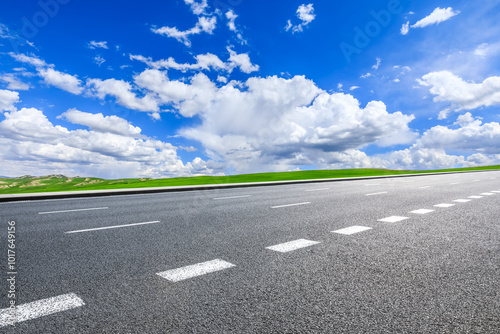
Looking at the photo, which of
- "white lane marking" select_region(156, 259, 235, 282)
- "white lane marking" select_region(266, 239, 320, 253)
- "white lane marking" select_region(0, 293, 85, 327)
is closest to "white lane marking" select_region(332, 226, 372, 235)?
"white lane marking" select_region(266, 239, 320, 253)

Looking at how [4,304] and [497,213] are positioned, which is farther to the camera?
[497,213]

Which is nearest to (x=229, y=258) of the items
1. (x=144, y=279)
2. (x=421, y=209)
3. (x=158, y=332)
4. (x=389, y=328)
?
(x=144, y=279)

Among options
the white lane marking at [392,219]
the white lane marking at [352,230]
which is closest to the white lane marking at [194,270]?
the white lane marking at [352,230]

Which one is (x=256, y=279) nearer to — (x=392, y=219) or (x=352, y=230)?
(x=352, y=230)

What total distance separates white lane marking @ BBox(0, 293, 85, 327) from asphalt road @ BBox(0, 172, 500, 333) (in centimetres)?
1

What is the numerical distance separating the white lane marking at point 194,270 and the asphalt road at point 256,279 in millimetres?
23

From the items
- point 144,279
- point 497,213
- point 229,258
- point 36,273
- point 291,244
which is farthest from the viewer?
point 497,213

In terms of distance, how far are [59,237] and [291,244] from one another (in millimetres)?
4268

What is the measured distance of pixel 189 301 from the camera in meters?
2.51

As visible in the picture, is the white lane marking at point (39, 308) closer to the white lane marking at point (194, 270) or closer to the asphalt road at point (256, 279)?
the asphalt road at point (256, 279)

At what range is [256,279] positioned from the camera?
118 inches

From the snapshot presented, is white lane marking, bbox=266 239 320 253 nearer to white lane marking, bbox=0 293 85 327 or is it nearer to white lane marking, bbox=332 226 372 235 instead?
white lane marking, bbox=332 226 372 235

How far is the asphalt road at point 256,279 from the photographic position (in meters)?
2.19

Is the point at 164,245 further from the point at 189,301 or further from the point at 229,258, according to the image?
the point at 189,301
